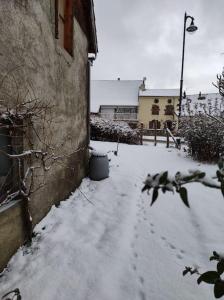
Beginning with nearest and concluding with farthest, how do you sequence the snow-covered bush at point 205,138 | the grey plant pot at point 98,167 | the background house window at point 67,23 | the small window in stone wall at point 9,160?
1. the small window in stone wall at point 9,160
2. the background house window at point 67,23
3. the grey plant pot at point 98,167
4. the snow-covered bush at point 205,138

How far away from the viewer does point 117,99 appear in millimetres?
39375

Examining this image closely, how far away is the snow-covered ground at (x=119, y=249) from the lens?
275 cm

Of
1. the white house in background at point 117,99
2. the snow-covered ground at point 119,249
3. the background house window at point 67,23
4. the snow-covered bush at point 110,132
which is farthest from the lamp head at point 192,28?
the white house in background at point 117,99

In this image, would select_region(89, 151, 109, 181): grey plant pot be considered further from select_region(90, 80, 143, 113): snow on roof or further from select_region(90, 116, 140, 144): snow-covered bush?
select_region(90, 80, 143, 113): snow on roof

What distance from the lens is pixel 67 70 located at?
5.32m

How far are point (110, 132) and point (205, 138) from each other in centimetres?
731

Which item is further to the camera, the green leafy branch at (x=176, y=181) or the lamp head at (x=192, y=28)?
the lamp head at (x=192, y=28)

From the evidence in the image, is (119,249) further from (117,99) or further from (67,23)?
(117,99)

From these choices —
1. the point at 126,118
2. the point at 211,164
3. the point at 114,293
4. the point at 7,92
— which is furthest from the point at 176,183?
the point at 126,118

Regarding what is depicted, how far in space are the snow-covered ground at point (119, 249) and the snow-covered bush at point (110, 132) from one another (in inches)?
388

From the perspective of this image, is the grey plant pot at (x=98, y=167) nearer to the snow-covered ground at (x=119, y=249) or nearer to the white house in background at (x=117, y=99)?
the snow-covered ground at (x=119, y=249)

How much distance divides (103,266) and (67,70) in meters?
3.82

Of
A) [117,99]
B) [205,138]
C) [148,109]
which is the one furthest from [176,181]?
[148,109]

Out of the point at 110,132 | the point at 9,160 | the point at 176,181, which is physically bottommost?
the point at 110,132
